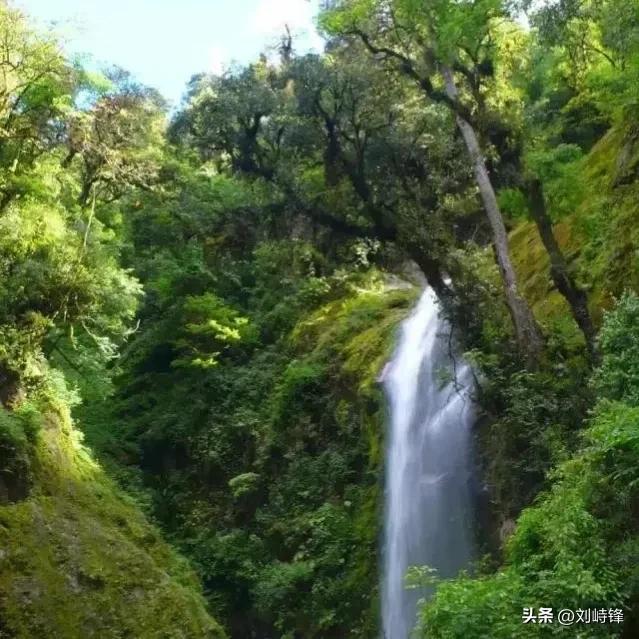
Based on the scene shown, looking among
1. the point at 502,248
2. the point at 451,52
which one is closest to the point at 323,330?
the point at 502,248

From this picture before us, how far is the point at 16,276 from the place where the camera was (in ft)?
40.2

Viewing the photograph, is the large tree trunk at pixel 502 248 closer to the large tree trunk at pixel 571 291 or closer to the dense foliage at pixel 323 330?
the dense foliage at pixel 323 330

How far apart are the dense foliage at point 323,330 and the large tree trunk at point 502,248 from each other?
0.18 ft

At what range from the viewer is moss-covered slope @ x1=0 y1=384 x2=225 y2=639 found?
9.23 metres

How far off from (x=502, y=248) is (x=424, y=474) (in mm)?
4281

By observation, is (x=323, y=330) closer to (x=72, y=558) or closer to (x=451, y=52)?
(x=451, y=52)

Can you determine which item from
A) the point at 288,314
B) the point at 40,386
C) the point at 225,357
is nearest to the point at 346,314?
the point at 288,314

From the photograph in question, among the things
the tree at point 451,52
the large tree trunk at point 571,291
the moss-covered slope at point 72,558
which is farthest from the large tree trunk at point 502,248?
the moss-covered slope at point 72,558

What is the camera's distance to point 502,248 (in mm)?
11633

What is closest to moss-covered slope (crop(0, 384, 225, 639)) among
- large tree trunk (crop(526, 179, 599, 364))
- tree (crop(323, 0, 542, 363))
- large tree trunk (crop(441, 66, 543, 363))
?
large tree trunk (crop(441, 66, 543, 363))

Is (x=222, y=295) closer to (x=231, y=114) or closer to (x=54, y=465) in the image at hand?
(x=231, y=114)

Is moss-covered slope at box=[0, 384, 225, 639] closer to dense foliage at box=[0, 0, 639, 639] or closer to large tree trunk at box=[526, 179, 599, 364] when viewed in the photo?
dense foliage at box=[0, 0, 639, 639]

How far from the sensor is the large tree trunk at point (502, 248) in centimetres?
1097

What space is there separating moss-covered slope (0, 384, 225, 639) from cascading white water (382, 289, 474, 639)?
122 inches
